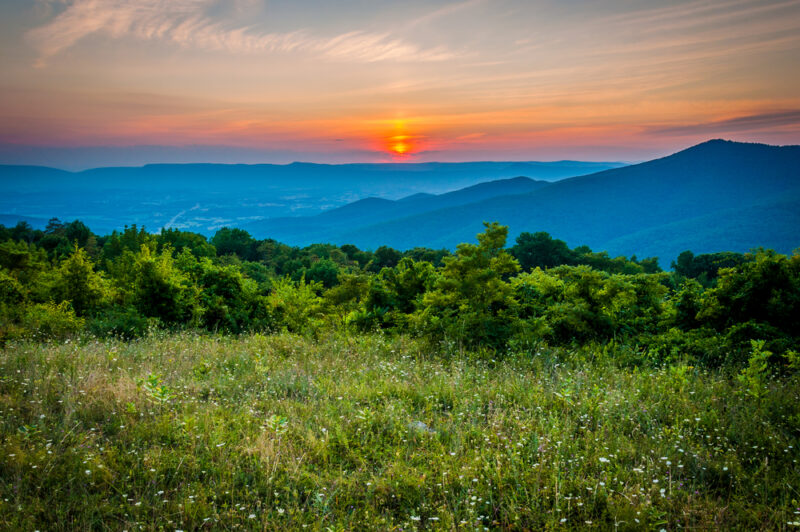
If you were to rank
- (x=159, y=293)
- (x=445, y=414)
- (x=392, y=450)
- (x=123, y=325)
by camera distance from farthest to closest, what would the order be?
(x=159, y=293)
(x=123, y=325)
(x=445, y=414)
(x=392, y=450)

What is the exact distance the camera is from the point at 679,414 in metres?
5.11

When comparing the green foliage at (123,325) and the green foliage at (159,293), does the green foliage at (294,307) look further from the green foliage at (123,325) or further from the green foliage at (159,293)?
the green foliage at (123,325)

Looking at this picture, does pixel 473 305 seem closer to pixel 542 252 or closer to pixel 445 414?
pixel 445 414

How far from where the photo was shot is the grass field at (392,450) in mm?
3531

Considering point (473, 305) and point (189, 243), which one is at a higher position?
point (189, 243)

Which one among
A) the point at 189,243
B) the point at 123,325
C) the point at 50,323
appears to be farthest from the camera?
the point at 189,243

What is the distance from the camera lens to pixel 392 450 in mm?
4469

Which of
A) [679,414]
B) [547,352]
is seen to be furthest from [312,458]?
A: [547,352]

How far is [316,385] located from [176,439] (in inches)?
79.4

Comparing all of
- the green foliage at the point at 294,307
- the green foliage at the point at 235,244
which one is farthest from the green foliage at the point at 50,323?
the green foliage at the point at 235,244

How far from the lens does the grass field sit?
353 centimetres

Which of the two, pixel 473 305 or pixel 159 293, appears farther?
pixel 159 293

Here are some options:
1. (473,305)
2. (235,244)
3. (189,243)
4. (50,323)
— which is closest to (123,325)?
(50,323)

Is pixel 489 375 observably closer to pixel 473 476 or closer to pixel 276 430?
pixel 473 476
